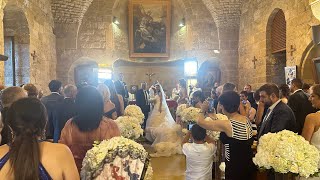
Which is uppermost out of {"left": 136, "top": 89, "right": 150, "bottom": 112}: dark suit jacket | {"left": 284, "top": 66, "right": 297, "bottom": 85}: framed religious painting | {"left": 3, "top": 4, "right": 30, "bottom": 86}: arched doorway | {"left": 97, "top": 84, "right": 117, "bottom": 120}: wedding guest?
{"left": 3, "top": 4, "right": 30, "bottom": 86}: arched doorway

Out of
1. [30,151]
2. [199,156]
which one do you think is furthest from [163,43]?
[30,151]

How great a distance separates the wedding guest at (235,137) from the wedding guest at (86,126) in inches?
47.1

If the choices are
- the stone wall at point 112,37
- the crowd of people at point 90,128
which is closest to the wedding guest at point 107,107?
the crowd of people at point 90,128

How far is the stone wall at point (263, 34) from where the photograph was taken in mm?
9133

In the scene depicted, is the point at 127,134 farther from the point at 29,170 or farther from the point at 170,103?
the point at 170,103

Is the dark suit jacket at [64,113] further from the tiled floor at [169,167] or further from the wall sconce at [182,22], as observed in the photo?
the wall sconce at [182,22]

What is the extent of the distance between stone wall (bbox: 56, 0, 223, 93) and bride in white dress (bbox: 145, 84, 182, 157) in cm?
522

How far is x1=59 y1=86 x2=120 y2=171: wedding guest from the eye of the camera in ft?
9.75

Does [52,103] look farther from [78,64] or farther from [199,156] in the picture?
[78,64]

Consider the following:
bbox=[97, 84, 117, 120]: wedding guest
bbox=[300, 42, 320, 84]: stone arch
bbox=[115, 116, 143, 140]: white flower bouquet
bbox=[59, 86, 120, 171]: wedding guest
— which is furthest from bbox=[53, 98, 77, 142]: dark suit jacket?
bbox=[300, 42, 320, 84]: stone arch

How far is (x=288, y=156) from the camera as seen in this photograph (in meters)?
2.97

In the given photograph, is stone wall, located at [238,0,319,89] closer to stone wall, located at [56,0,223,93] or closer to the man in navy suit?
stone wall, located at [56,0,223,93]

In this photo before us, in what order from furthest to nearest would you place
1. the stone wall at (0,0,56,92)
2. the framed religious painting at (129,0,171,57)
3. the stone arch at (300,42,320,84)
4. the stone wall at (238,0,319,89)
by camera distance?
the framed religious painting at (129,0,171,57)
the stone wall at (0,0,56,92)
the stone wall at (238,0,319,89)
the stone arch at (300,42,320,84)

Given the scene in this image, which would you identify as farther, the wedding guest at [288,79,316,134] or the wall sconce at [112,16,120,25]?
the wall sconce at [112,16,120,25]
